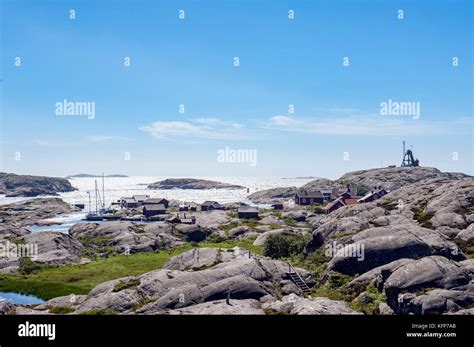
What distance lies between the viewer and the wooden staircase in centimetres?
3566

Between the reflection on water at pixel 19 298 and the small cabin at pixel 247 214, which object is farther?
the small cabin at pixel 247 214

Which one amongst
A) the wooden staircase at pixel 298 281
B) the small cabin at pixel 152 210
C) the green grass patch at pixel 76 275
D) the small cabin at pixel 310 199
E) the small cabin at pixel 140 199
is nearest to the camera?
the wooden staircase at pixel 298 281

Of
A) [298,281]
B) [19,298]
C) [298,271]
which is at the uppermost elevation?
[298,271]

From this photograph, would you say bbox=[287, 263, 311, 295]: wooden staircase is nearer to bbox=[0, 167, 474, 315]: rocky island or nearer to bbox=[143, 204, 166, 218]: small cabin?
bbox=[0, 167, 474, 315]: rocky island

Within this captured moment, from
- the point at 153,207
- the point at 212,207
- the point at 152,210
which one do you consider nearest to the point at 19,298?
the point at 152,210

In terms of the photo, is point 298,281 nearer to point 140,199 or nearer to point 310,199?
point 310,199

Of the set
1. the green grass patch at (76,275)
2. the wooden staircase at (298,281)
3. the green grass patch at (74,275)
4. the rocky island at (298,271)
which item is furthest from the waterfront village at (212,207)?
the wooden staircase at (298,281)

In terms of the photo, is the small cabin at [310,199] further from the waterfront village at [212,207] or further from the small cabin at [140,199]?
the small cabin at [140,199]

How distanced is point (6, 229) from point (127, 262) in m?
46.3

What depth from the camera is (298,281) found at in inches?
1454

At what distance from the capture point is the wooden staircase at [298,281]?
35656mm

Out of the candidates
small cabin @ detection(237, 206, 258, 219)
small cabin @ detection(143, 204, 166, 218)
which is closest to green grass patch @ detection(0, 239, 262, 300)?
small cabin @ detection(237, 206, 258, 219)

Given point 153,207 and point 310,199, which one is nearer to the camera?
point 153,207
